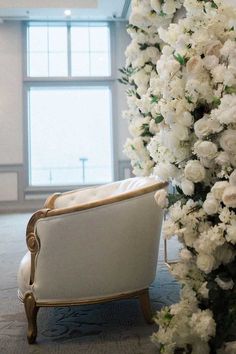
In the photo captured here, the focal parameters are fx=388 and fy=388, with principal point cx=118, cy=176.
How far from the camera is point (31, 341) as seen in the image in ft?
6.62

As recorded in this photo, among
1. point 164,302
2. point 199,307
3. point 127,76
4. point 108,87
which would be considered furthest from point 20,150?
point 199,307

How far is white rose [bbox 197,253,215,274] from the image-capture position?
5.02 ft

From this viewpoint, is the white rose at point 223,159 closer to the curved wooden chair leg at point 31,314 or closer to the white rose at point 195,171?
the white rose at point 195,171

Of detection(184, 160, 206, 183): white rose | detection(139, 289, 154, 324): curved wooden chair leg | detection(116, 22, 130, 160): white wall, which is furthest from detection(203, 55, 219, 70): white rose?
detection(116, 22, 130, 160): white wall

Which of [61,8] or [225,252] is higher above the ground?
[61,8]

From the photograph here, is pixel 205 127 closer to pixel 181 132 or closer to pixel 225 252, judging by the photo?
pixel 181 132

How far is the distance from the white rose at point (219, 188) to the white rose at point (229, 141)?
0.13 metres

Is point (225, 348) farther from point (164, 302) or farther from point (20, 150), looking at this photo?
point (20, 150)

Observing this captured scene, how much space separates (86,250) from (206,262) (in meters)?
0.72

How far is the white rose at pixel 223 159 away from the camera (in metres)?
1.50

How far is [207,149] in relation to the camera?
4.98 feet

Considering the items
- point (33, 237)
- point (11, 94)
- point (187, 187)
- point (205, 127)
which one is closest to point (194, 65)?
point (205, 127)

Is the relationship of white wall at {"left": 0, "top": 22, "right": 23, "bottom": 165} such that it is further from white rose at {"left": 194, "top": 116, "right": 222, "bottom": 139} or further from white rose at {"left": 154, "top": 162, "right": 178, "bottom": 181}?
white rose at {"left": 194, "top": 116, "right": 222, "bottom": 139}

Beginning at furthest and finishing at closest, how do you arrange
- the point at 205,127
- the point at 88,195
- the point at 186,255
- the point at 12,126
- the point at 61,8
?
the point at 12,126 → the point at 61,8 → the point at 88,195 → the point at 186,255 → the point at 205,127
